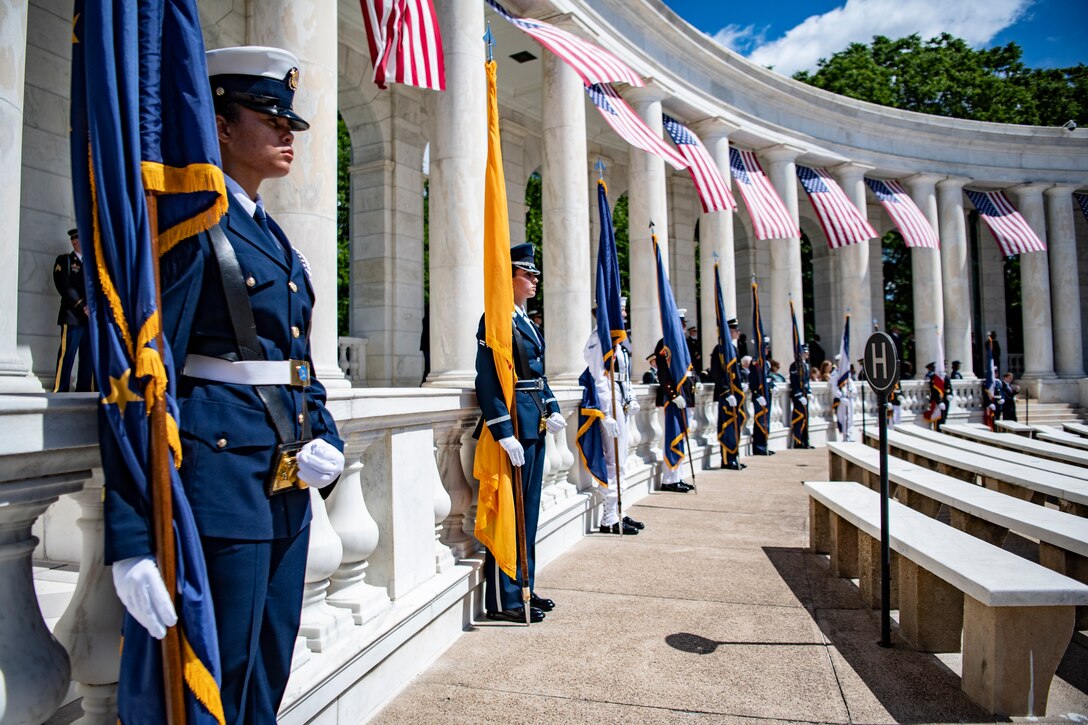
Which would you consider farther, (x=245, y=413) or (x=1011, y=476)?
(x=1011, y=476)

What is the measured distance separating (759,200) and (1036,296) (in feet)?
53.1

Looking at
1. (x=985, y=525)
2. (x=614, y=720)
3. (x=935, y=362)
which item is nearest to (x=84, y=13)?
(x=614, y=720)

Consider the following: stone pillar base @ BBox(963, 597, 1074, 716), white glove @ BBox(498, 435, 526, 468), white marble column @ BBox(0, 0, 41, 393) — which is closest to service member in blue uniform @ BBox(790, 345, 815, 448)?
white glove @ BBox(498, 435, 526, 468)

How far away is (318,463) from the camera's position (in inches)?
101

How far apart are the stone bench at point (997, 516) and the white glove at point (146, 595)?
15.8 ft

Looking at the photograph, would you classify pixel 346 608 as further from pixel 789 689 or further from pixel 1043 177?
pixel 1043 177

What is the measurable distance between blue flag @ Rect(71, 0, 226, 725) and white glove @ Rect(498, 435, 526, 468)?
3.02 meters

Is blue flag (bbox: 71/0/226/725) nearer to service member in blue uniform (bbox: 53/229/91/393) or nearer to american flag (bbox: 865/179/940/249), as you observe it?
service member in blue uniform (bbox: 53/229/91/393)

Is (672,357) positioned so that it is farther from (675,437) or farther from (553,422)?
(553,422)

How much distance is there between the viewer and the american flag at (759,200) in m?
19.5

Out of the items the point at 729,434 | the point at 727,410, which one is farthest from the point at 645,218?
the point at 729,434

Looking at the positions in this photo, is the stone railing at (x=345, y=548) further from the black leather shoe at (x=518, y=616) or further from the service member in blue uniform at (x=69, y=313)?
the service member in blue uniform at (x=69, y=313)

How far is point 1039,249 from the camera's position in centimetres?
2720

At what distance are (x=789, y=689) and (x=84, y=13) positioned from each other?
4.55 m
